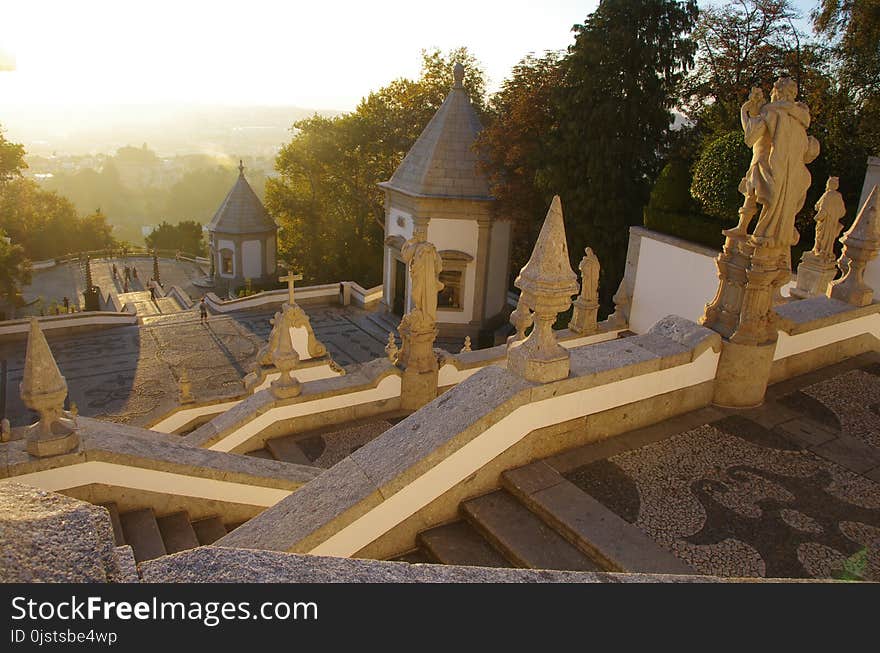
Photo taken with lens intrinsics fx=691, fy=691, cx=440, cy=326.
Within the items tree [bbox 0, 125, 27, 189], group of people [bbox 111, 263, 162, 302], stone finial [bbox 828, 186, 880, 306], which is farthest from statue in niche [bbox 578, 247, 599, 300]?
group of people [bbox 111, 263, 162, 302]

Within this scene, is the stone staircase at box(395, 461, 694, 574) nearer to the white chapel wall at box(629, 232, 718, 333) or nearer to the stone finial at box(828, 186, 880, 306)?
the stone finial at box(828, 186, 880, 306)

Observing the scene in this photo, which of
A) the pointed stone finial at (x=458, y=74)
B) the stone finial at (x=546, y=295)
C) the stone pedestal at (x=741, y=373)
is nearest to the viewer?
the stone finial at (x=546, y=295)

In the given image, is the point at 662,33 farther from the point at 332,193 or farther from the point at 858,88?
the point at 332,193

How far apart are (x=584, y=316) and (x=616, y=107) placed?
6.92 meters

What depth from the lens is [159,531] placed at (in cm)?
620

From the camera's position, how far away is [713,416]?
20.5 ft

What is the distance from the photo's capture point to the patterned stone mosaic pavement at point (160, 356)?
16.0 metres

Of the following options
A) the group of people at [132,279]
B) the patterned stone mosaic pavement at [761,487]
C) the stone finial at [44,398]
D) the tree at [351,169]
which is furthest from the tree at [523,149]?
the group of people at [132,279]

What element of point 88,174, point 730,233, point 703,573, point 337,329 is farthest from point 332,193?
point 88,174

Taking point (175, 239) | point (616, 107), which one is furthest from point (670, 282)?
point (175, 239)

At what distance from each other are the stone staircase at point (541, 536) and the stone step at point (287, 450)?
449cm

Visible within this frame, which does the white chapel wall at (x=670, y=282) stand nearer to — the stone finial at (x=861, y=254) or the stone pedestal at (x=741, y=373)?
the stone finial at (x=861, y=254)
